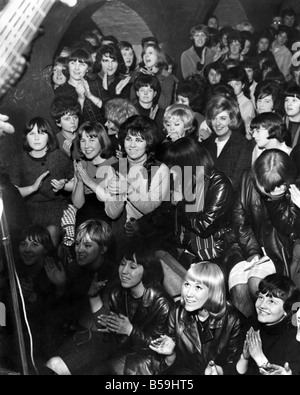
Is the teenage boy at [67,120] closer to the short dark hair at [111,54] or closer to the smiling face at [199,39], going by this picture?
the short dark hair at [111,54]

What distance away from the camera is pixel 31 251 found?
23.9 ft

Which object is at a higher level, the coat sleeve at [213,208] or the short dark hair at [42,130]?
the short dark hair at [42,130]

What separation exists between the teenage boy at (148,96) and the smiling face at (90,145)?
1.09 ft

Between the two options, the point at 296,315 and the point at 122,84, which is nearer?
the point at 296,315

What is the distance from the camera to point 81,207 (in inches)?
286

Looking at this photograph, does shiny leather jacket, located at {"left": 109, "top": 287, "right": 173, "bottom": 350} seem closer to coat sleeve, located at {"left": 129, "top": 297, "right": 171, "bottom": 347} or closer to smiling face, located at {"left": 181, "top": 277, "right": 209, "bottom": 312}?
coat sleeve, located at {"left": 129, "top": 297, "right": 171, "bottom": 347}

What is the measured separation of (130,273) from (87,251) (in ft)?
1.00

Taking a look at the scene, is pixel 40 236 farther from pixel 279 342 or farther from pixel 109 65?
pixel 279 342

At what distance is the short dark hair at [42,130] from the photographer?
7234 mm

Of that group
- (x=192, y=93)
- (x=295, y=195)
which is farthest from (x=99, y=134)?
(x=295, y=195)

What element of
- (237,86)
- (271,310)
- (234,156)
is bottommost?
(271,310)

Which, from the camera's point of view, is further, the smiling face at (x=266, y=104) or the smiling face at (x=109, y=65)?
the smiling face at (x=109, y=65)

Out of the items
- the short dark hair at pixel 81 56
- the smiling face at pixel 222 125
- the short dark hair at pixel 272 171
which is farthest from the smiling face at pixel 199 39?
the short dark hair at pixel 272 171
